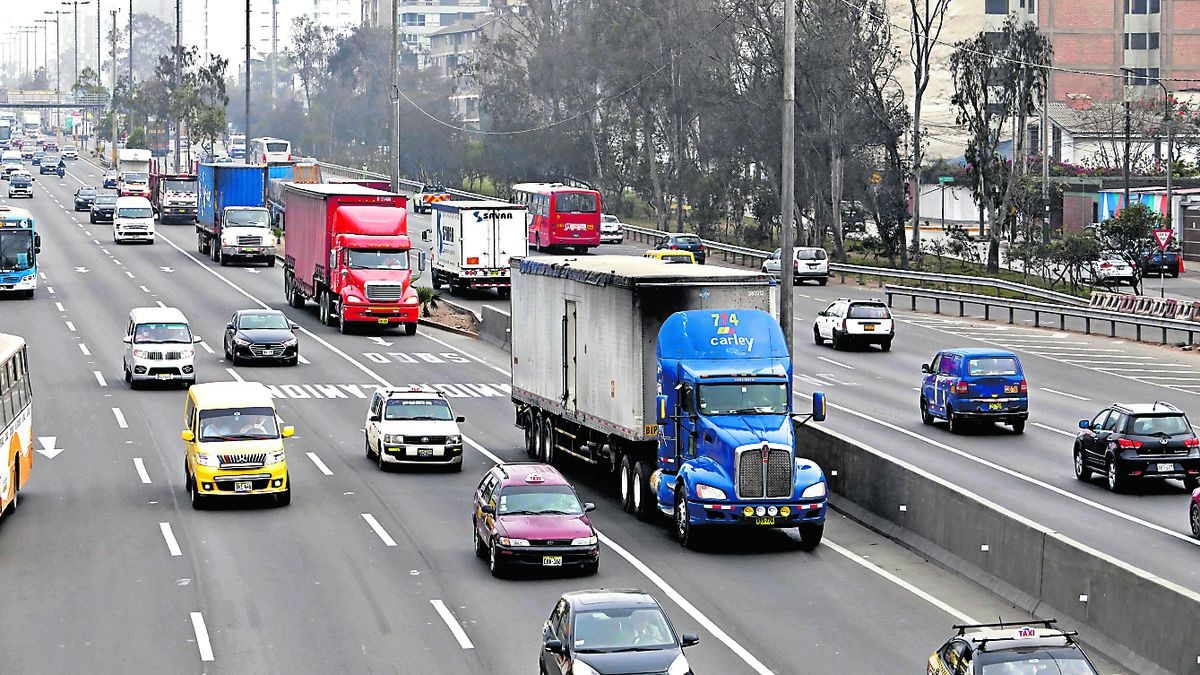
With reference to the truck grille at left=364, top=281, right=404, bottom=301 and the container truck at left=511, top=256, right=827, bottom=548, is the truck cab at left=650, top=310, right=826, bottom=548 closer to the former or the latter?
the container truck at left=511, top=256, right=827, bottom=548

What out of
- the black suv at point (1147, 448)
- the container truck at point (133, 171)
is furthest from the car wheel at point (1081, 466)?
the container truck at point (133, 171)

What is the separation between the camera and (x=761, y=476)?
27.4 m

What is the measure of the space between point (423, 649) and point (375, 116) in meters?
164

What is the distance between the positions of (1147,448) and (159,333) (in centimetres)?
2576

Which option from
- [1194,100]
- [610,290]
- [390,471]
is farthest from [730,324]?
[1194,100]

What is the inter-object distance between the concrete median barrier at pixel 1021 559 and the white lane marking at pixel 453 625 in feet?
25.2

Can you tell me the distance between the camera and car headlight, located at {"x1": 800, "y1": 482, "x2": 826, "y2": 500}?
1083 inches

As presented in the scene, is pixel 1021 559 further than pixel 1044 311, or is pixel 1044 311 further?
pixel 1044 311

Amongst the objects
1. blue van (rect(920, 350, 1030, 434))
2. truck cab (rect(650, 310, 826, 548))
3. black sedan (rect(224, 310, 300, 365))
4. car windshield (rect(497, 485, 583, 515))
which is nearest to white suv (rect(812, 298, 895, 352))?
blue van (rect(920, 350, 1030, 434))

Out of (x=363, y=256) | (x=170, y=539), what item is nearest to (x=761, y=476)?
(x=170, y=539)

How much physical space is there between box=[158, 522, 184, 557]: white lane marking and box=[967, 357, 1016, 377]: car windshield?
1951 cm

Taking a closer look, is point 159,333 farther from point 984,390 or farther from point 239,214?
point 239,214

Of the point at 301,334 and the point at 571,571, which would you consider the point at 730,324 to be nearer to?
the point at 571,571

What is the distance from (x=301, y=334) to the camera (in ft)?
191
